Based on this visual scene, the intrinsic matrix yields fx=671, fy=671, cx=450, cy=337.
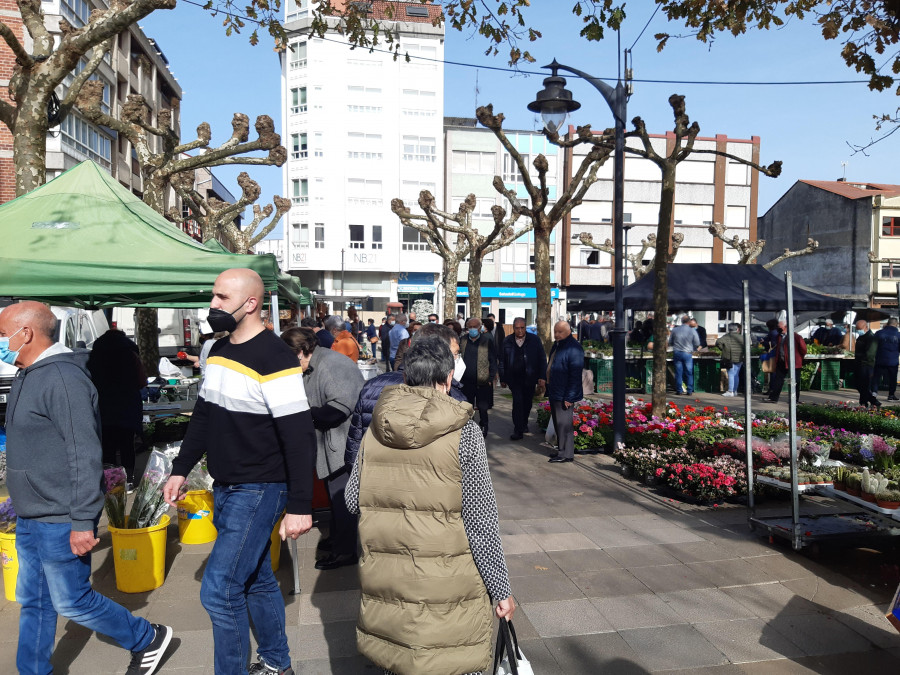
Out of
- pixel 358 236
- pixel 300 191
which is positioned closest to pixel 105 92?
pixel 300 191

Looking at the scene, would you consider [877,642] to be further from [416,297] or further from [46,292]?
[416,297]

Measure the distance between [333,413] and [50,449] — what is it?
1926mm

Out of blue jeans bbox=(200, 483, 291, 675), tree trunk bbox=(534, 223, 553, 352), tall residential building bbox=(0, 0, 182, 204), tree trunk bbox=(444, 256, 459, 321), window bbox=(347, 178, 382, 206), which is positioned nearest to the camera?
blue jeans bbox=(200, 483, 291, 675)

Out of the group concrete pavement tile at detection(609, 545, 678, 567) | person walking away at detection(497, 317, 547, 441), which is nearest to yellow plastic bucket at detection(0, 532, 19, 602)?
concrete pavement tile at detection(609, 545, 678, 567)

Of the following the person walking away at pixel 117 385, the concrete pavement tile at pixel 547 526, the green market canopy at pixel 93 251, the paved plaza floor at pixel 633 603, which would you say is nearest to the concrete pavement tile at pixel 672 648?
the paved plaza floor at pixel 633 603

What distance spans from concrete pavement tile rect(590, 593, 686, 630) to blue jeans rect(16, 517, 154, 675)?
9.32ft

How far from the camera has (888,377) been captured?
651 inches

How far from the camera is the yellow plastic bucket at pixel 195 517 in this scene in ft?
17.9

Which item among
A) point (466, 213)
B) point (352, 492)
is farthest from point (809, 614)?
point (466, 213)

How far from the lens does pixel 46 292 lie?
5184 mm

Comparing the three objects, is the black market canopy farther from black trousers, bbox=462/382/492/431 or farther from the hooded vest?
the hooded vest

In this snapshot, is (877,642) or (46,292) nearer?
(877,642)

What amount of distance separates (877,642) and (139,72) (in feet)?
139

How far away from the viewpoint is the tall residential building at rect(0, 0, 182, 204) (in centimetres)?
2212
